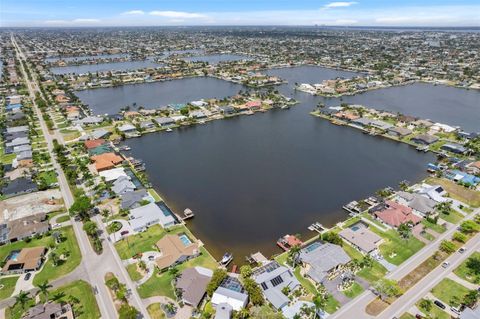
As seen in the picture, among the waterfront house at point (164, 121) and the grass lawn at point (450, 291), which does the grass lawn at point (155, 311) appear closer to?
the grass lawn at point (450, 291)

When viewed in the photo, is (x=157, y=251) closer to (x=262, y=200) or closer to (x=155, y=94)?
(x=262, y=200)

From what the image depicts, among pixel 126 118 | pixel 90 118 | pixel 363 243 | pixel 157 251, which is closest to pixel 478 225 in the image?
pixel 363 243

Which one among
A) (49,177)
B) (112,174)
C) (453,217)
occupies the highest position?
(112,174)

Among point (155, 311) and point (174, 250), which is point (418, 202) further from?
point (155, 311)

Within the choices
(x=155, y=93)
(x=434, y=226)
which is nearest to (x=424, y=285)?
(x=434, y=226)

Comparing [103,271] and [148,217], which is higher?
[148,217]

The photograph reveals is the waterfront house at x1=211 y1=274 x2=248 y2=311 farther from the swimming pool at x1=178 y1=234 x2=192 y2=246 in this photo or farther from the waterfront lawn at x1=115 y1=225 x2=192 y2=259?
the waterfront lawn at x1=115 y1=225 x2=192 y2=259
